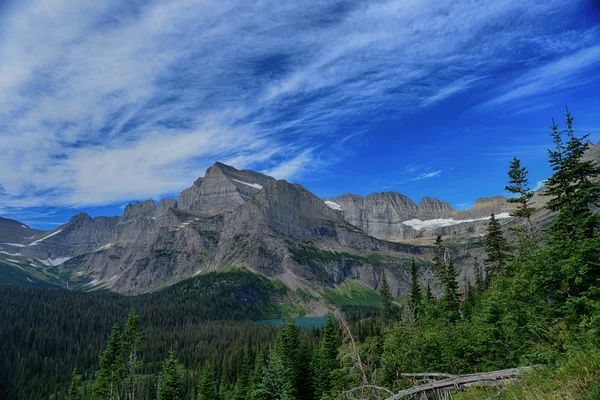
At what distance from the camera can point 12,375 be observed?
156125mm

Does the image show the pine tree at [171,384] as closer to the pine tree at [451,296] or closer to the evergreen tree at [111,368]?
the evergreen tree at [111,368]

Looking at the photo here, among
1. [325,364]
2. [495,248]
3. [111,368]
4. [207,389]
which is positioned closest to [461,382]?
[325,364]

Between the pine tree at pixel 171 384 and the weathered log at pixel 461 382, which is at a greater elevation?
the weathered log at pixel 461 382

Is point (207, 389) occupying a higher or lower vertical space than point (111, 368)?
lower

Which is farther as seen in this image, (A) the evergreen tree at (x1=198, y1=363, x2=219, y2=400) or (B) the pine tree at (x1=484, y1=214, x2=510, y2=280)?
(A) the evergreen tree at (x1=198, y1=363, x2=219, y2=400)

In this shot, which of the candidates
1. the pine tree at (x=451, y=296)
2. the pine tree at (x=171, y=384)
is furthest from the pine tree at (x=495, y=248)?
the pine tree at (x=171, y=384)

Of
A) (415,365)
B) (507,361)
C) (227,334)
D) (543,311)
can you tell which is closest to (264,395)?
(415,365)

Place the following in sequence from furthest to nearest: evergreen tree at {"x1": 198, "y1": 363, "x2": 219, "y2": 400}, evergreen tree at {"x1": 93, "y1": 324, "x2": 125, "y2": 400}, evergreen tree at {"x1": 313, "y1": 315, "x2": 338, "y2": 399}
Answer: evergreen tree at {"x1": 198, "y1": 363, "x2": 219, "y2": 400}, evergreen tree at {"x1": 313, "y1": 315, "x2": 338, "y2": 399}, evergreen tree at {"x1": 93, "y1": 324, "x2": 125, "y2": 400}

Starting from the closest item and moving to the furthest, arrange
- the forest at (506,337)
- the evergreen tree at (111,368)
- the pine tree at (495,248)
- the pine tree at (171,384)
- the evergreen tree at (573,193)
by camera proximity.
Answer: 1. the forest at (506,337)
2. the evergreen tree at (573,193)
3. the pine tree at (171,384)
4. the evergreen tree at (111,368)
5. the pine tree at (495,248)

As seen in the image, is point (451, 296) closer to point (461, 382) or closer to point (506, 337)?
point (506, 337)

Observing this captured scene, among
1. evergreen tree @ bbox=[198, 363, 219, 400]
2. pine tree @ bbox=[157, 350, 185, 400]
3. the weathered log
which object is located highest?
the weathered log

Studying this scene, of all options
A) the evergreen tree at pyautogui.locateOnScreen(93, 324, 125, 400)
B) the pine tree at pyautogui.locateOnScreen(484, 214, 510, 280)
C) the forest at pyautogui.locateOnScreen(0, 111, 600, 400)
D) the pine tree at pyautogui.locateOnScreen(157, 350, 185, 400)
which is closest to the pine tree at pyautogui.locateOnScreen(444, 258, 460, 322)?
the forest at pyautogui.locateOnScreen(0, 111, 600, 400)

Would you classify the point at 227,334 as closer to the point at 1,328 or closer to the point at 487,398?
the point at 1,328

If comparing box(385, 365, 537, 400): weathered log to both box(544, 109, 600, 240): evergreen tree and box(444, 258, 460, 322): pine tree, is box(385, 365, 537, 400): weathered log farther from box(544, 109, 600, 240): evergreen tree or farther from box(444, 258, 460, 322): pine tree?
box(444, 258, 460, 322): pine tree
